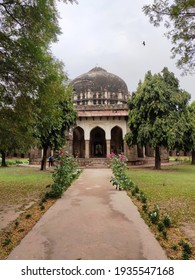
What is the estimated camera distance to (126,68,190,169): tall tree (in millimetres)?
16469

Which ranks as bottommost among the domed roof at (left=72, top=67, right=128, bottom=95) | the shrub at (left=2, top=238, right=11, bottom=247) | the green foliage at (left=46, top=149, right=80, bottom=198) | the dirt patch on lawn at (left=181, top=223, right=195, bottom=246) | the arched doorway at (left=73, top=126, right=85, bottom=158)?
the dirt patch on lawn at (left=181, top=223, right=195, bottom=246)

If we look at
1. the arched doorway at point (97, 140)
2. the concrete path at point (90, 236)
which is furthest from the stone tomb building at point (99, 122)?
the concrete path at point (90, 236)

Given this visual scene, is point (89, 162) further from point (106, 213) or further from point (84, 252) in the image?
point (84, 252)

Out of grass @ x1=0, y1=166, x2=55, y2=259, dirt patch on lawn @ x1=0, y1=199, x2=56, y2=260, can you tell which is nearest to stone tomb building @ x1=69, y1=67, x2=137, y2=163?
grass @ x1=0, y1=166, x2=55, y2=259

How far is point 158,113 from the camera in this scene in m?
17.3

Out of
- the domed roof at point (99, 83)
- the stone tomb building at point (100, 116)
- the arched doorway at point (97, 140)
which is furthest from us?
the domed roof at point (99, 83)

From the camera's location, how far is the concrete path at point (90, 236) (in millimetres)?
3076

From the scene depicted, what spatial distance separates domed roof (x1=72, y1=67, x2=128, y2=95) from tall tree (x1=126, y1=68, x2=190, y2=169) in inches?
597

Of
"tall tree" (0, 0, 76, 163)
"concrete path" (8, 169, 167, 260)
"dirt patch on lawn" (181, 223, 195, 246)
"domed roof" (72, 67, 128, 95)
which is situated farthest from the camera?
"domed roof" (72, 67, 128, 95)

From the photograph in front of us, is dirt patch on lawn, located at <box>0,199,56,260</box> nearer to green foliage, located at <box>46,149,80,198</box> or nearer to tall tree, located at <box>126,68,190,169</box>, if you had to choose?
green foliage, located at <box>46,149,80,198</box>

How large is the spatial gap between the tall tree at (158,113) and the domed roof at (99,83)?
15.2 m

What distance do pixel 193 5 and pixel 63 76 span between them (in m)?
3.63

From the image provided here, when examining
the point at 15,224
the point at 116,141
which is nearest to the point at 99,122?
the point at 116,141

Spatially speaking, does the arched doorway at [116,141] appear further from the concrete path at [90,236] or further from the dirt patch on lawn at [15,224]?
the concrete path at [90,236]
